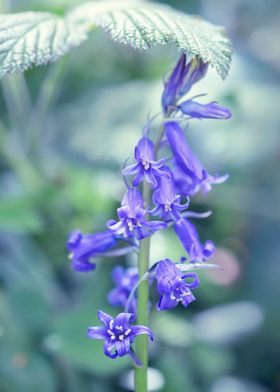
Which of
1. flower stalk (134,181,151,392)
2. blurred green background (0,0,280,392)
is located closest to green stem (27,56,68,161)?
blurred green background (0,0,280,392)

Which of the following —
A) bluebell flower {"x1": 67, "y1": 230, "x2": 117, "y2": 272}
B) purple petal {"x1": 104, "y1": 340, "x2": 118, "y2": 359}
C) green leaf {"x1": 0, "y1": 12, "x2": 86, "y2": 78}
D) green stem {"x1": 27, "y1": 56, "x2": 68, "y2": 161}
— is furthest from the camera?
green stem {"x1": 27, "y1": 56, "x2": 68, "y2": 161}

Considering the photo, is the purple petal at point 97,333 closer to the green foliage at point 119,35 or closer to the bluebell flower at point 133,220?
the bluebell flower at point 133,220

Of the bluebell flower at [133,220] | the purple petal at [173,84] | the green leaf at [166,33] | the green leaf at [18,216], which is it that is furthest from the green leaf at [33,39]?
the green leaf at [18,216]

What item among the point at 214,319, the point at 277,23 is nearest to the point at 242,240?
the point at 214,319

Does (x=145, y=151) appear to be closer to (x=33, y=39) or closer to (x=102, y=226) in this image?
(x=33, y=39)

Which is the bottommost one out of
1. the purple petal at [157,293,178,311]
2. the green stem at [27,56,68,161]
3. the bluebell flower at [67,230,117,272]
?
the purple petal at [157,293,178,311]

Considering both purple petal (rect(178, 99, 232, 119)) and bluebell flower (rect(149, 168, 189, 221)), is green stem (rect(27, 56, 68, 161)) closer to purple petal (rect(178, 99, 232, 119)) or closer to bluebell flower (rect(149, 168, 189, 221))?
purple petal (rect(178, 99, 232, 119))
